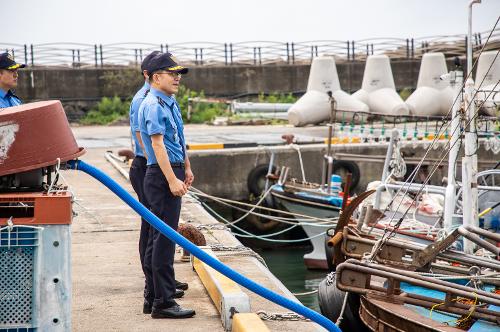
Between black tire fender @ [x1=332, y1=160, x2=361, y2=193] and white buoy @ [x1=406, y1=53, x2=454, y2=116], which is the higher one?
white buoy @ [x1=406, y1=53, x2=454, y2=116]

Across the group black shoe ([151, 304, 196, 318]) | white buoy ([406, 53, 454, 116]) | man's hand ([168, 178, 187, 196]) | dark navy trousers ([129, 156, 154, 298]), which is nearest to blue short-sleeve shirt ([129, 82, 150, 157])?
dark navy trousers ([129, 156, 154, 298])

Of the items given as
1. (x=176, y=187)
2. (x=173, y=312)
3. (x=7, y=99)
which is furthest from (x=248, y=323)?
(x=7, y=99)

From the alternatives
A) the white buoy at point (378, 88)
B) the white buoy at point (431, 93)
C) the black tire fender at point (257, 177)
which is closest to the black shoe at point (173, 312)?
the black tire fender at point (257, 177)

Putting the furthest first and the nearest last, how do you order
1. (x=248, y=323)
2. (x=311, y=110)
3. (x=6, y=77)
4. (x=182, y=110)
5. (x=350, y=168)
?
(x=182, y=110), (x=311, y=110), (x=350, y=168), (x=6, y=77), (x=248, y=323)

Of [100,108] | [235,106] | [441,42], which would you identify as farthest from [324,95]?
[441,42]

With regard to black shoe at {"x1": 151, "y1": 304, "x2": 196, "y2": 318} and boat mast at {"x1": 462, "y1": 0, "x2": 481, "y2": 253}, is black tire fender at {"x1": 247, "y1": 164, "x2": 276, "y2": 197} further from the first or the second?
black shoe at {"x1": 151, "y1": 304, "x2": 196, "y2": 318}

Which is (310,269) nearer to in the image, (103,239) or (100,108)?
(103,239)

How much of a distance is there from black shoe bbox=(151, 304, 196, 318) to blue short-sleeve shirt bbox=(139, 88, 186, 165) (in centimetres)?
106

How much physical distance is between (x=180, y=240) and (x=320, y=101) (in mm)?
26399

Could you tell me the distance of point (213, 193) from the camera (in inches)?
850

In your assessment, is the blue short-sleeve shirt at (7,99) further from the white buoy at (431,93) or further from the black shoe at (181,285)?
the white buoy at (431,93)

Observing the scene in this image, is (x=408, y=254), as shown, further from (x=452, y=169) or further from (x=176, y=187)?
(x=176, y=187)

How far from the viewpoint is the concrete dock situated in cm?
648

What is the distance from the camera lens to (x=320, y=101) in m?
31.6
